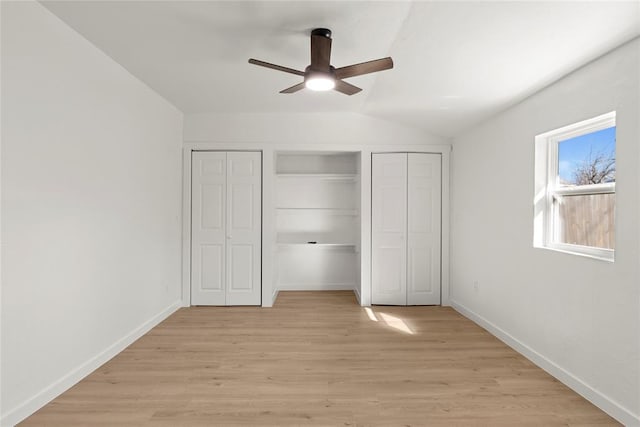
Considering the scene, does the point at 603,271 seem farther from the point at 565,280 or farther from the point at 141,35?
the point at 141,35

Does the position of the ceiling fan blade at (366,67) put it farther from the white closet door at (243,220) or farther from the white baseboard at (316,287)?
the white baseboard at (316,287)

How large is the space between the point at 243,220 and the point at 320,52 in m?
2.68

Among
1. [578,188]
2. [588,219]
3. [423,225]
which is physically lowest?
[423,225]

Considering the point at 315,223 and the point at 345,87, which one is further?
the point at 315,223

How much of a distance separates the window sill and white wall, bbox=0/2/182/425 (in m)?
3.66

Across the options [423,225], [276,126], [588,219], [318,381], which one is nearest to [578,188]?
[588,219]

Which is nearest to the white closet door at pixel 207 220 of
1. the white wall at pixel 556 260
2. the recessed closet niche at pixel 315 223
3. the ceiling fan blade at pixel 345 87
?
the recessed closet niche at pixel 315 223

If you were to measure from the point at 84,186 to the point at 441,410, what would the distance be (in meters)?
3.00

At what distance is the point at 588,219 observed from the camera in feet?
8.15

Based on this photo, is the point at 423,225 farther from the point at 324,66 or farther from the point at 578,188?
the point at 324,66

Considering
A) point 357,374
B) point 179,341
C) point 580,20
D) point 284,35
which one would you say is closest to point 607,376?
point 357,374

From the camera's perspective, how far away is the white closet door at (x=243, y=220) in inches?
176

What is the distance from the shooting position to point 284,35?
2.45m

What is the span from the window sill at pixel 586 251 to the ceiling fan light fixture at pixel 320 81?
7.13 feet
